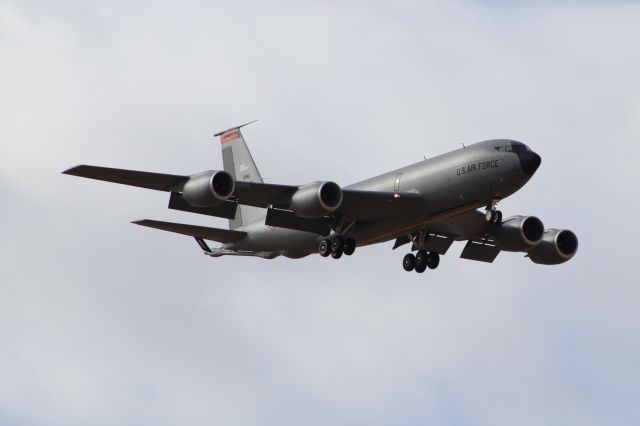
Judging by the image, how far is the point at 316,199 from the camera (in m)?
52.6

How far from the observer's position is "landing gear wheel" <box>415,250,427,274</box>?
193 feet

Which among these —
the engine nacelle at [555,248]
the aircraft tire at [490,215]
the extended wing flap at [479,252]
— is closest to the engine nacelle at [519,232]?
the engine nacelle at [555,248]

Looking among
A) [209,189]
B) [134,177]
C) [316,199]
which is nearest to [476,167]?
[316,199]

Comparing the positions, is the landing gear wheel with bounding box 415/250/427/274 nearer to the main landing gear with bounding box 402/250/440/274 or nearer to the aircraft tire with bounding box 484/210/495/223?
the main landing gear with bounding box 402/250/440/274

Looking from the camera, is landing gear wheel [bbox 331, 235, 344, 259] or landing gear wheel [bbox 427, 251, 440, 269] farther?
landing gear wheel [bbox 427, 251, 440, 269]

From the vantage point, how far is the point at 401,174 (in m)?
55.1

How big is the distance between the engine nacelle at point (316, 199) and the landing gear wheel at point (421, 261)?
6.98 metres

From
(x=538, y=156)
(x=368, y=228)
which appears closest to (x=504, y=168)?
(x=538, y=156)

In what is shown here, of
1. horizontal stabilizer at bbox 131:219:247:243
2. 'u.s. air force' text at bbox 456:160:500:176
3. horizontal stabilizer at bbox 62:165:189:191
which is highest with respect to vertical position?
horizontal stabilizer at bbox 62:165:189:191

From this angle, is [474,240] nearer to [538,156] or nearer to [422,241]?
[422,241]

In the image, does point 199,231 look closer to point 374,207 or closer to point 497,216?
point 374,207

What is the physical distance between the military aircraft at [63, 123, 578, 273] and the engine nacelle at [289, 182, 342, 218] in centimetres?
4

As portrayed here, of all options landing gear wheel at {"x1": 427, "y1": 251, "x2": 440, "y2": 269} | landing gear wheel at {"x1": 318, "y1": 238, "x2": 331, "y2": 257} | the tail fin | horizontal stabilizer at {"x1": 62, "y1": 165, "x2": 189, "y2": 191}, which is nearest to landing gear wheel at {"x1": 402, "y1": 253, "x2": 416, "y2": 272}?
landing gear wheel at {"x1": 427, "y1": 251, "x2": 440, "y2": 269}

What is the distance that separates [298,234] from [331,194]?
4779 millimetres
